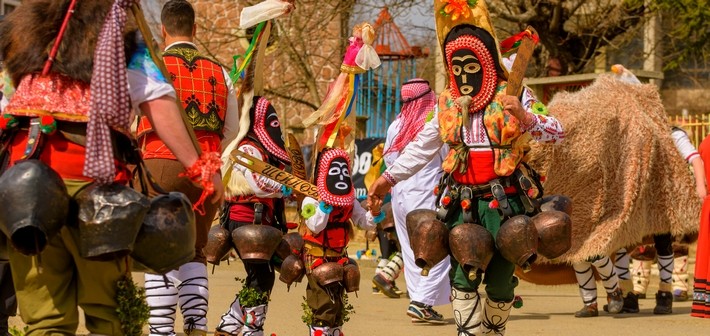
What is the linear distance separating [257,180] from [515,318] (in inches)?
152

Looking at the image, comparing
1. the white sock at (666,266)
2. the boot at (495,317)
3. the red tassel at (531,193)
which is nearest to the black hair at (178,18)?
the red tassel at (531,193)

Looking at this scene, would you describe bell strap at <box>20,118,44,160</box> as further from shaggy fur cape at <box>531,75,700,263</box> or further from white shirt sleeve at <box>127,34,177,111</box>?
shaggy fur cape at <box>531,75,700,263</box>

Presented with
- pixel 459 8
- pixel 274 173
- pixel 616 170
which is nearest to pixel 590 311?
pixel 616 170

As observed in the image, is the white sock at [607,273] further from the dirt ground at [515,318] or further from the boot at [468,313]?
the boot at [468,313]

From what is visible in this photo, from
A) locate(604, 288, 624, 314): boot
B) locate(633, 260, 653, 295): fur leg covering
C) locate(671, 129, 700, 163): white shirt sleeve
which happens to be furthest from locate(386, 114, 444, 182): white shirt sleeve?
locate(633, 260, 653, 295): fur leg covering

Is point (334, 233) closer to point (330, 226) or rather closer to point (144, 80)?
point (330, 226)

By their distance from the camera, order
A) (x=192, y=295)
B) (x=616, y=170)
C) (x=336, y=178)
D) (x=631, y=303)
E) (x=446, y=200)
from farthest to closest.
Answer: (x=631, y=303), (x=616, y=170), (x=336, y=178), (x=192, y=295), (x=446, y=200)

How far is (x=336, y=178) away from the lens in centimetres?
752

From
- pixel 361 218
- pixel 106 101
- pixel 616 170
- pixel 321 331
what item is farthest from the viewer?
pixel 616 170

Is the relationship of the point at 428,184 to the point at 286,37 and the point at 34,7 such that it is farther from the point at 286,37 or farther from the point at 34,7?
the point at 286,37

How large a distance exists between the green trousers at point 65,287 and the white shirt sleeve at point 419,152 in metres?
2.54

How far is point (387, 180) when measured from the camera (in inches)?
274

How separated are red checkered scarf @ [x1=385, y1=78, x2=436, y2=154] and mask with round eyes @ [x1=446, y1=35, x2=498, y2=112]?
11.9 ft

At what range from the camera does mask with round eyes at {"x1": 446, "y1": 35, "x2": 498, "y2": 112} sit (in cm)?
670
